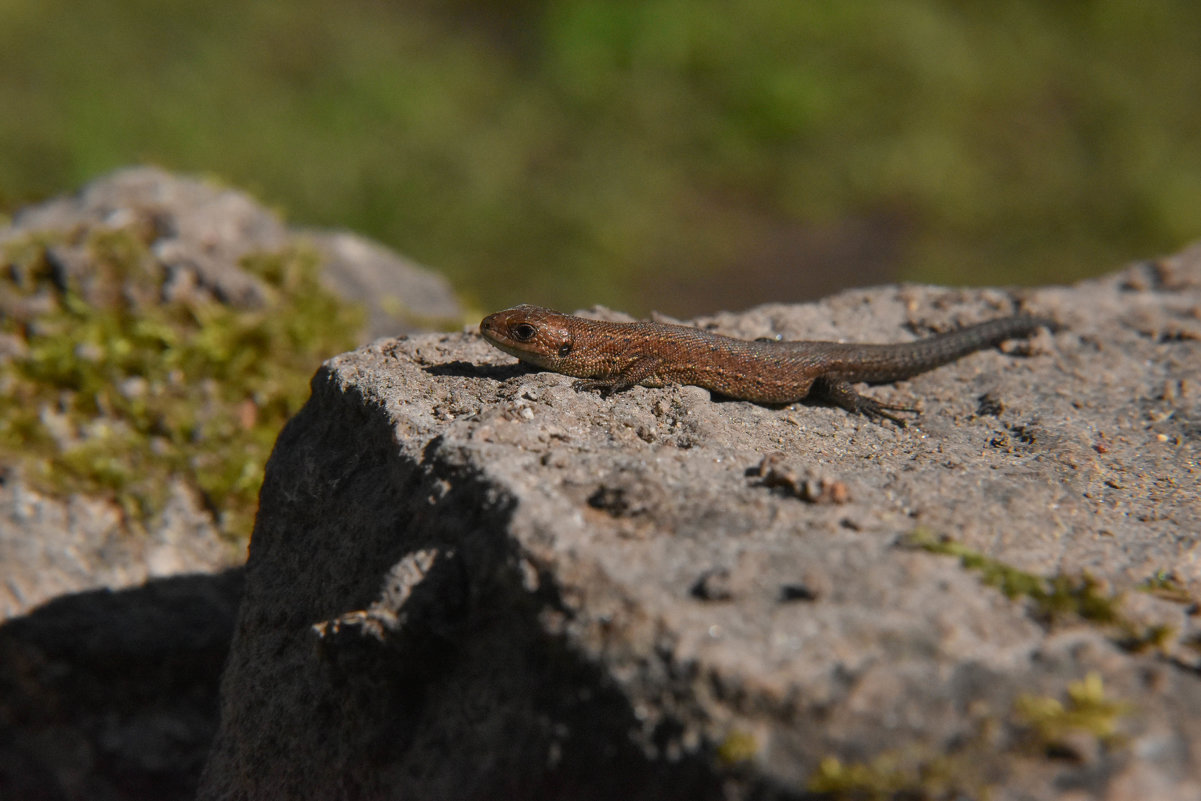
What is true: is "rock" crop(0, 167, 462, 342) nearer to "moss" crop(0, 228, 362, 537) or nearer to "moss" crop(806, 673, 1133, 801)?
"moss" crop(0, 228, 362, 537)

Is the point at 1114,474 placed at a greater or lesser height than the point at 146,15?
lesser

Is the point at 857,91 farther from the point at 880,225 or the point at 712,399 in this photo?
the point at 712,399

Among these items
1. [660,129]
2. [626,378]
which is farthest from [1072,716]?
[660,129]

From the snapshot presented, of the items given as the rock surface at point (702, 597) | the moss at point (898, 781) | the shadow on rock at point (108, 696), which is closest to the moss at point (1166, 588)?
the rock surface at point (702, 597)

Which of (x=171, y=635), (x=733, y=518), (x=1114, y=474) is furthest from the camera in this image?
(x=171, y=635)

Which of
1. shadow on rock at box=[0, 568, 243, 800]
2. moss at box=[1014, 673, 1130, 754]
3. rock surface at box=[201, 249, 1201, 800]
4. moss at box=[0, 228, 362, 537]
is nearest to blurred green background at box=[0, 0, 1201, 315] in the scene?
moss at box=[0, 228, 362, 537]

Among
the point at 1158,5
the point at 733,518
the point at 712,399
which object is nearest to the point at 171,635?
the point at 712,399

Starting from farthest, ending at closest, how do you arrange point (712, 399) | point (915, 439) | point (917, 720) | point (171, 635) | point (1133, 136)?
point (1133, 136) < point (171, 635) < point (712, 399) < point (915, 439) < point (917, 720)
